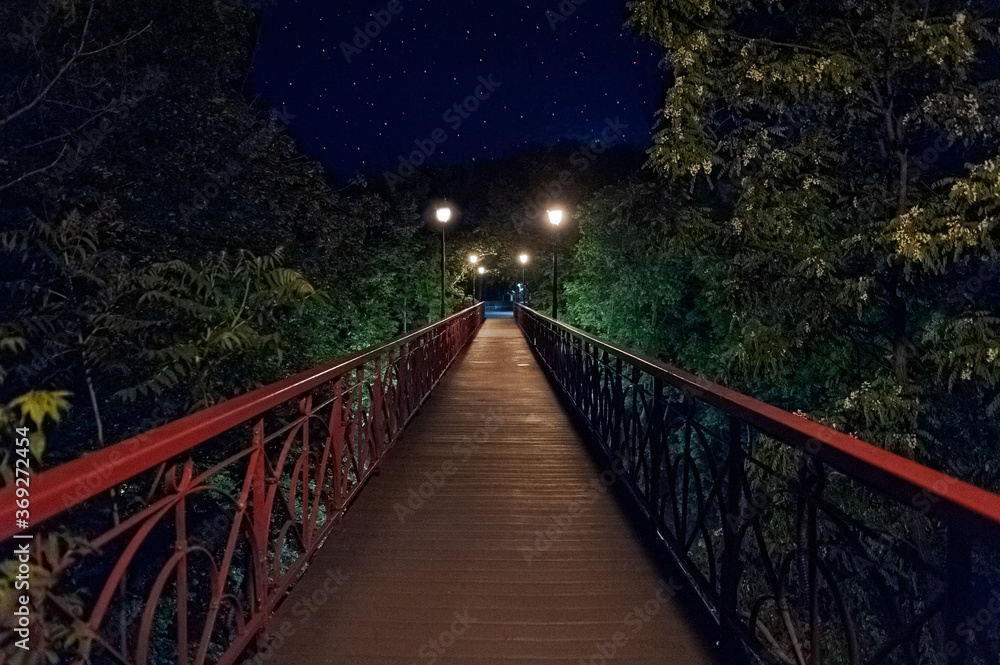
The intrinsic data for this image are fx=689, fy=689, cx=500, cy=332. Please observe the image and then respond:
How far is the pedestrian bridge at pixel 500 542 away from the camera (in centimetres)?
168

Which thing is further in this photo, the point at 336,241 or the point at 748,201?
the point at 336,241

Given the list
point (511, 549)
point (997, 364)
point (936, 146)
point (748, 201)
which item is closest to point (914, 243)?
point (997, 364)

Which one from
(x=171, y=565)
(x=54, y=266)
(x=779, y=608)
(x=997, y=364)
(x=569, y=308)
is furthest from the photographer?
(x=569, y=308)

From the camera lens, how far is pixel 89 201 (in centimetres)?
654

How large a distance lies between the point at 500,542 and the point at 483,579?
54 cm

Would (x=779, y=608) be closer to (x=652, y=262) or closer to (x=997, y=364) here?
(x=997, y=364)

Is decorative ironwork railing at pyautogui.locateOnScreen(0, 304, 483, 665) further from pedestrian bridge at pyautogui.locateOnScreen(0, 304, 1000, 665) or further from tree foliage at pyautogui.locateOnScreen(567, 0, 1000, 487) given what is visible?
tree foliage at pyautogui.locateOnScreen(567, 0, 1000, 487)

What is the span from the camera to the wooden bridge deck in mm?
2812

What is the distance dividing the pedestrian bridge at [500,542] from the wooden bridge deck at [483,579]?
0.05 ft

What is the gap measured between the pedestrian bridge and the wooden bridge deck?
0.05ft

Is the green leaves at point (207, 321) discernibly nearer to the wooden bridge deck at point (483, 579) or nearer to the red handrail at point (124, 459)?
the wooden bridge deck at point (483, 579)

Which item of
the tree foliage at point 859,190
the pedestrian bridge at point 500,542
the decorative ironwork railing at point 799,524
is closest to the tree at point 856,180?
the tree foliage at point 859,190

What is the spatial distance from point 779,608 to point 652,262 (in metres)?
13.9

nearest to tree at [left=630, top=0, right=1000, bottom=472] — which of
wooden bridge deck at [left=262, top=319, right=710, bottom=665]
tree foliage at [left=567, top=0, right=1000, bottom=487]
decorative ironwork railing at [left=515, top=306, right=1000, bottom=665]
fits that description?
tree foliage at [left=567, top=0, right=1000, bottom=487]
